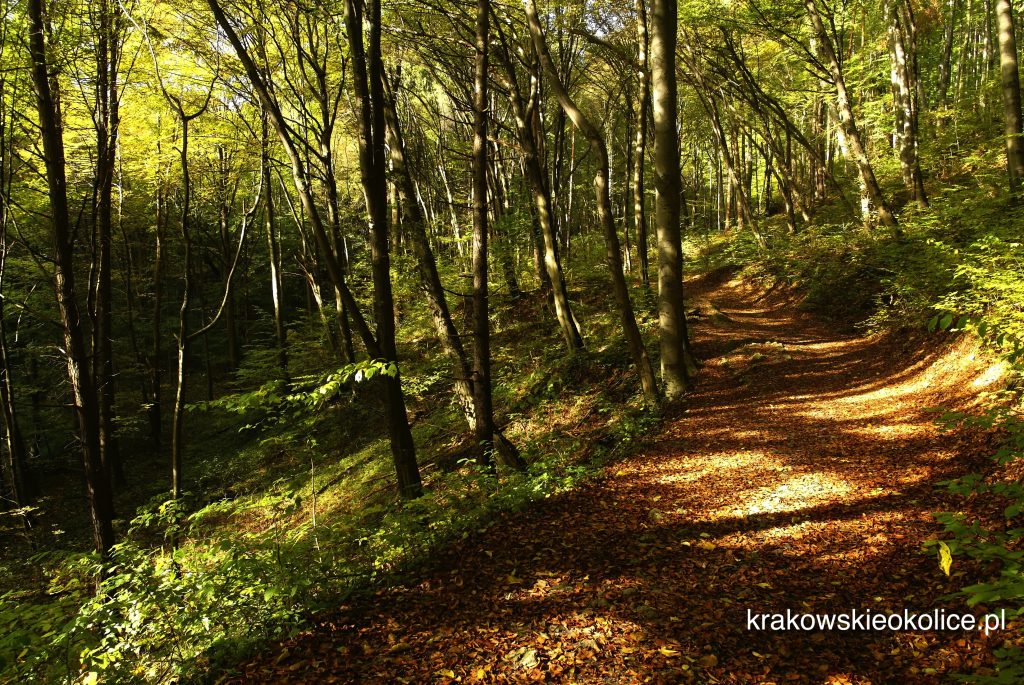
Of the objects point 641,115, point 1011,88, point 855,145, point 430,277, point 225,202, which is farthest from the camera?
point 225,202

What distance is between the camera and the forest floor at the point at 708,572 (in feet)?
10.3

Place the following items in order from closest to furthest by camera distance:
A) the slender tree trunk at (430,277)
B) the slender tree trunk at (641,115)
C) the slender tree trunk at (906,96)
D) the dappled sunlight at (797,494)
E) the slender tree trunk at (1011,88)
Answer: the dappled sunlight at (797,494) < the slender tree trunk at (430,277) < the slender tree trunk at (1011,88) < the slender tree trunk at (641,115) < the slender tree trunk at (906,96)

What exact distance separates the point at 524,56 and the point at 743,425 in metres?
9.37

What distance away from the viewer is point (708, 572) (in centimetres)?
416

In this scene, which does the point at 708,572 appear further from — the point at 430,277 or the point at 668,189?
the point at 668,189

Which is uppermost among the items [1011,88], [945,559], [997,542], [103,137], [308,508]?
[1011,88]

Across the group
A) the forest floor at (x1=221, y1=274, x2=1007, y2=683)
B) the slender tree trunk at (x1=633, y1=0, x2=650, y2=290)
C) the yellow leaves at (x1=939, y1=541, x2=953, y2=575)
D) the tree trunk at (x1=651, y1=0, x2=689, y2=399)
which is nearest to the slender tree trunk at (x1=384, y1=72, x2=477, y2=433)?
the forest floor at (x1=221, y1=274, x2=1007, y2=683)

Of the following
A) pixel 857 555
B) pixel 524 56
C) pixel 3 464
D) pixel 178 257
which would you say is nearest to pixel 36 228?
pixel 3 464

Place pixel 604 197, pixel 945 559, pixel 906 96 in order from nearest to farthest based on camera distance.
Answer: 1. pixel 945 559
2. pixel 604 197
3. pixel 906 96

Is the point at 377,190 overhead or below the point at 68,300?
overhead

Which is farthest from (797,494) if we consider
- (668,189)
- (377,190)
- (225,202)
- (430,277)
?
(225,202)

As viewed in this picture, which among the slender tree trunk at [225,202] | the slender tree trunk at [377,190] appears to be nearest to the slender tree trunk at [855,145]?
the slender tree trunk at [377,190]

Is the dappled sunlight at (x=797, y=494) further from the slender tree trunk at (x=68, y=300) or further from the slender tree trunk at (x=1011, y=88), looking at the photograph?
the slender tree trunk at (x=1011, y=88)

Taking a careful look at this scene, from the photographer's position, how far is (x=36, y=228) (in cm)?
1642
